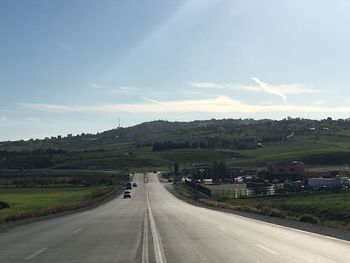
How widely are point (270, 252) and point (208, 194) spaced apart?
75886 millimetres

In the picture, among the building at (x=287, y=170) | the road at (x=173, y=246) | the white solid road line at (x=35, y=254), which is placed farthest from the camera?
the building at (x=287, y=170)

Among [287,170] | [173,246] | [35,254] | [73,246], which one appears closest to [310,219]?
[173,246]

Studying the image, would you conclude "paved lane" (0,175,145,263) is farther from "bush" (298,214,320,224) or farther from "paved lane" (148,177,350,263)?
"bush" (298,214,320,224)

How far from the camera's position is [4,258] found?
17.1 metres

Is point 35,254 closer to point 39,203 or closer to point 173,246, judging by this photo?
point 173,246

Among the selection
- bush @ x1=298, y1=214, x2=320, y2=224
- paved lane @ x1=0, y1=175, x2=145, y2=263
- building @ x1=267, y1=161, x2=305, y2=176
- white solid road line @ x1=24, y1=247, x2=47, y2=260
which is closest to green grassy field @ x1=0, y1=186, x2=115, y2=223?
paved lane @ x1=0, y1=175, x2=145, y2=263

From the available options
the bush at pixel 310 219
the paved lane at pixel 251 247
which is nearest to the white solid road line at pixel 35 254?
the paved lane at pixel 251 247

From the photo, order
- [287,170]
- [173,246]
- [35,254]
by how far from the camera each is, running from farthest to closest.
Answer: [287,170]
[173,246]
[35,254]

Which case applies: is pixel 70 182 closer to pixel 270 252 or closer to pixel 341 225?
pixel 341 225

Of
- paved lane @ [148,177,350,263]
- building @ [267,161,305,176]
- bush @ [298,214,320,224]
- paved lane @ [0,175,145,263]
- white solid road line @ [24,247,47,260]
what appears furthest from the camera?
building @ [267,161,305,176]

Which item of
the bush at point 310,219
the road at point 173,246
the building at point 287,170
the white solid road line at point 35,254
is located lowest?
the white solid road line at point 35,254

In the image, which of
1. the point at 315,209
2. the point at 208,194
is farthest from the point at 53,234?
the point at 208,194

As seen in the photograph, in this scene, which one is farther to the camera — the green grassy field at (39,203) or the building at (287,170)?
the building at (287,170)

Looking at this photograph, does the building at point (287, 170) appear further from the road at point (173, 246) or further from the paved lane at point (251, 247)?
the paved lane at point (251, 247)
